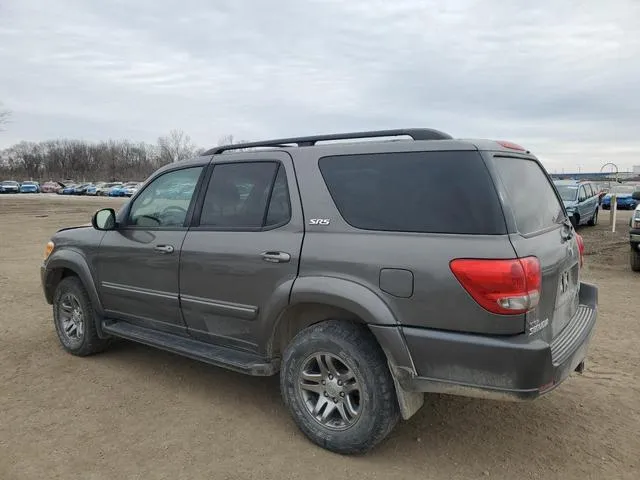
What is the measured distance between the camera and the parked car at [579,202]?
17239 mm

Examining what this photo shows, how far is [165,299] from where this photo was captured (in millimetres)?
4090

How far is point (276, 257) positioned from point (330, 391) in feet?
2.98

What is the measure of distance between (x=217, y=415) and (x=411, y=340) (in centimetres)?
170

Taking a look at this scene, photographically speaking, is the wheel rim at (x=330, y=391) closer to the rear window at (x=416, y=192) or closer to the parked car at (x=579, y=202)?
the rear window at (x=416, y=192)

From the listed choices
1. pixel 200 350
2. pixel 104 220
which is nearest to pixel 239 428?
pixel 200 350

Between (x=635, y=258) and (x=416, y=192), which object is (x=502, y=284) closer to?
(x=416, y=192)

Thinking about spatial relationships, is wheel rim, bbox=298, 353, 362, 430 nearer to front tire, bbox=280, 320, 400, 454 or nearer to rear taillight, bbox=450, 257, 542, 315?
front tire, bbox=280, 320, 400, 454

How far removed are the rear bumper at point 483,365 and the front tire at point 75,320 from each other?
326cm

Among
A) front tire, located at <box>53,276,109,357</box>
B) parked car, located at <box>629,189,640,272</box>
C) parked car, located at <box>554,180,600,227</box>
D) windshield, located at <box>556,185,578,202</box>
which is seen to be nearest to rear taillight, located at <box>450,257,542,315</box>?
front tire, located at <box>53,276,109,357</box>

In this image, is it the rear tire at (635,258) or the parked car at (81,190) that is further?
the parked car at (81,190)

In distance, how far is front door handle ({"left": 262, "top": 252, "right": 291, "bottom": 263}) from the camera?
335cm

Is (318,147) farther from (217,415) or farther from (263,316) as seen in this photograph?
(217,415)

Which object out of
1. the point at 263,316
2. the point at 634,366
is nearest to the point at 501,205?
the point at 263,316

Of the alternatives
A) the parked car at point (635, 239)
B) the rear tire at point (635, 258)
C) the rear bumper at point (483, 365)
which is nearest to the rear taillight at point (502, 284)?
the rear bumper at point (483, 365)
